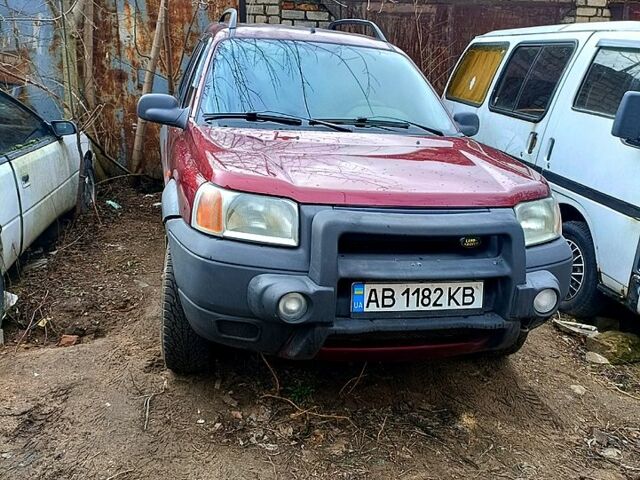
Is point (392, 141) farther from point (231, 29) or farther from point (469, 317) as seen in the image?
point (231, 29)

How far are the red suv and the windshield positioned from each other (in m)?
0.41

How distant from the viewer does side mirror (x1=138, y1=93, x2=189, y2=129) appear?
326 centimetres

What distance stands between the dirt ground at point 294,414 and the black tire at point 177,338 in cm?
15

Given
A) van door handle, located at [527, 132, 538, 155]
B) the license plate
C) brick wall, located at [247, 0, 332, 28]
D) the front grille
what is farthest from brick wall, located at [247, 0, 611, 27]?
the license plate

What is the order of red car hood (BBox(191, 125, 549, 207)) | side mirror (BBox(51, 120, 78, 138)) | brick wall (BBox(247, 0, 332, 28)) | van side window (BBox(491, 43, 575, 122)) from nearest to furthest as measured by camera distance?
red car hood (BBox(191, 125, 549, 207)), van side window (BBox(491, 43, 575, 122)), side mirror (BBox(51, 120, 78, 138)), brick wall (BBox(247, 0, 332, 28))

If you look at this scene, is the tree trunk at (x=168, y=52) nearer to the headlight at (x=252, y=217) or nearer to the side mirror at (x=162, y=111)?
the side mirror at (x=162, y=111)

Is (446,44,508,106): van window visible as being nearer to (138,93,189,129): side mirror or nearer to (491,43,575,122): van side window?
(491,43,575,122): van side window

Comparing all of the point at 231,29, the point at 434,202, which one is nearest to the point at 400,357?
the point at 434,202

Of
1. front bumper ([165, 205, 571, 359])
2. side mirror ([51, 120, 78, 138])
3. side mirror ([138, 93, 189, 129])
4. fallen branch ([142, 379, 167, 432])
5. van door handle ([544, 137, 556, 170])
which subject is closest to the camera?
front bumper ([165, 205, 571, 359])

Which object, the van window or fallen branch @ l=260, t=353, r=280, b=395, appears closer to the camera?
fallen branch @ l=260, t=353, r=280, b=395

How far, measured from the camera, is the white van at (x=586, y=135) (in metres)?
3.72

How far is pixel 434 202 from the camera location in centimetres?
236

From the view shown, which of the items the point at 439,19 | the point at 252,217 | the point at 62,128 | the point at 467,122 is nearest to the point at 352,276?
the point at 252,217

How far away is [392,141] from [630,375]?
210 centimetres
